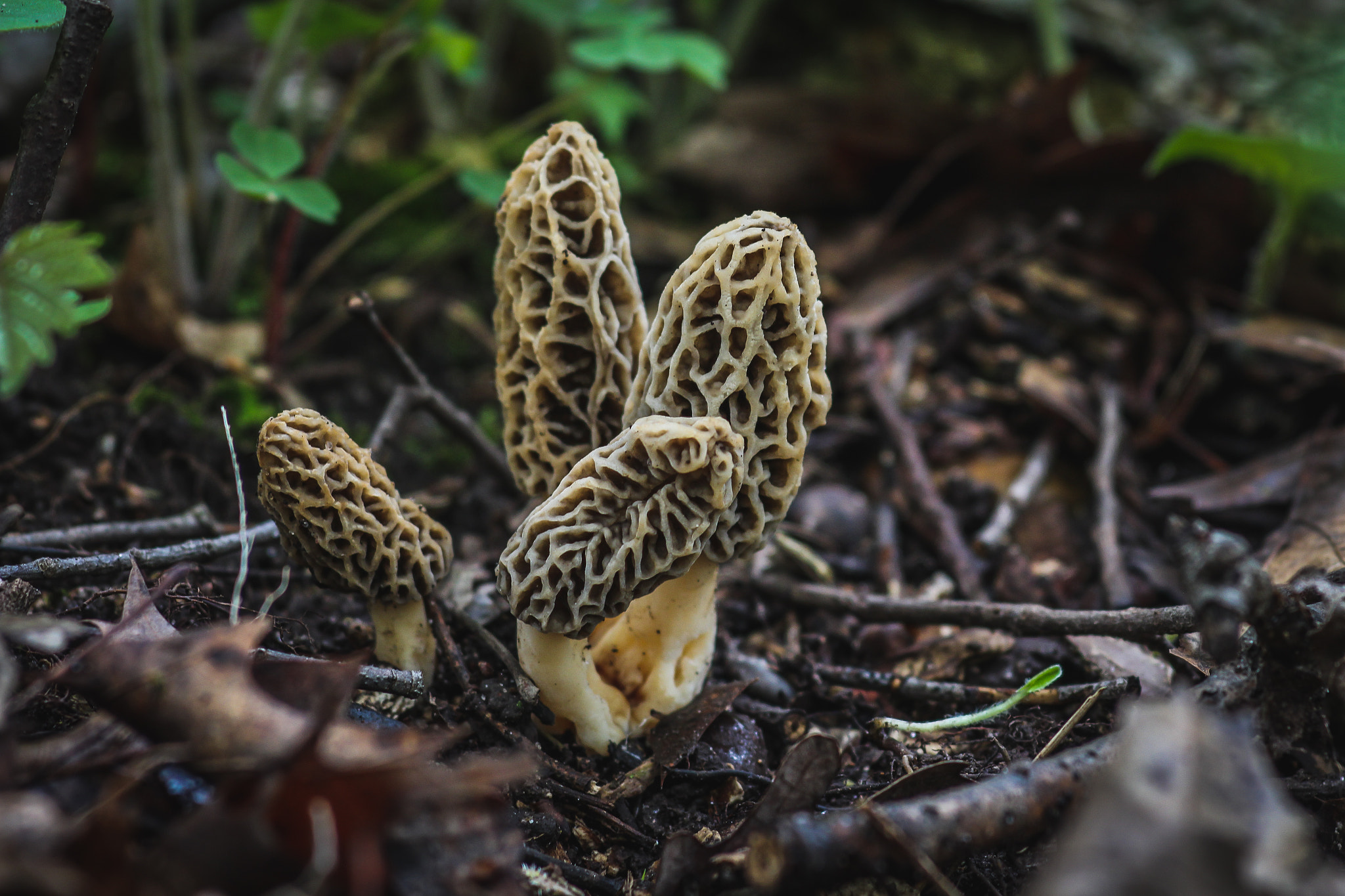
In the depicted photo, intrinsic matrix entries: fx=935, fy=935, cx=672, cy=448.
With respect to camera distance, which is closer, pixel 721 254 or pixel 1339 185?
pixel 721 254

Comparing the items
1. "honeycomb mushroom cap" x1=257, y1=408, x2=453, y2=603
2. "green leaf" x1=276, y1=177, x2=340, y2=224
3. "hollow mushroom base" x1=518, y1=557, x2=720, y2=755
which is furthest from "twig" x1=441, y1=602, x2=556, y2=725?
"green leaf" x1=276, y1=177, x2=340, y2=224

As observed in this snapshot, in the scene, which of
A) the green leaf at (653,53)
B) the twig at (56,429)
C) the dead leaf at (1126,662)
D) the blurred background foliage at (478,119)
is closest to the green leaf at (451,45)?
the blurred background foliage at (478,119)

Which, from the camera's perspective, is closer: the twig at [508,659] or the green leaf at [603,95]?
the twig at [508,659]

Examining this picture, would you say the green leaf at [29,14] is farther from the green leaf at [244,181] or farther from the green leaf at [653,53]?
the green leaf at [653,53]

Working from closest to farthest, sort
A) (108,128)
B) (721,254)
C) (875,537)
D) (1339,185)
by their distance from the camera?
(721,254)
(875,537)
(1339,185)
(108,128)

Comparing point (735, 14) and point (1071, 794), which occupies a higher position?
point (735, 14)

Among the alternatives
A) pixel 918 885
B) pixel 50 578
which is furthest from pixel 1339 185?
pixel 50 578

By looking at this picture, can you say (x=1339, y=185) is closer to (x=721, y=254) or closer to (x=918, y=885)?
(x=721, y=254)
